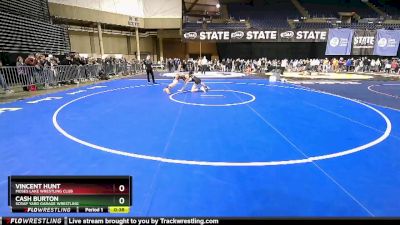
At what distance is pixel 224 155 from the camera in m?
5.50

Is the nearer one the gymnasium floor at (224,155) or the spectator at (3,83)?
the gymnasium floor at (224,155)

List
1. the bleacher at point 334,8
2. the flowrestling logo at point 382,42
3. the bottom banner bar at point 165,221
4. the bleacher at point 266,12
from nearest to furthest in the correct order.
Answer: the bottom banner bar at point 165,221
the flowrestling logo at point 382,42
the bleacher at point 266,12
the bleacher at point 334,8

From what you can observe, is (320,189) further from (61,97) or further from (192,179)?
(61,97)

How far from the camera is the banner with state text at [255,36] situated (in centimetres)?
3325

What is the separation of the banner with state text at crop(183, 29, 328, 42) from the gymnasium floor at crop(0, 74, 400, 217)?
82.0 ft

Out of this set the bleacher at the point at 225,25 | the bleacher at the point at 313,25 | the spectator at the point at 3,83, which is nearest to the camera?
the spectator at the point at 3,83

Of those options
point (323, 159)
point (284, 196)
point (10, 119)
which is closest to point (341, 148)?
point (323, 159)

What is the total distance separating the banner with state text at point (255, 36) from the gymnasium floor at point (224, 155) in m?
25.0

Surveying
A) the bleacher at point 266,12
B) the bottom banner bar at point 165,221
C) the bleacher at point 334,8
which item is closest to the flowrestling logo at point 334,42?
the bleacher at point 266,12

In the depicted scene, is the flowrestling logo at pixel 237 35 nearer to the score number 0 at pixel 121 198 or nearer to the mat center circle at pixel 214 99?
the mat center circle at pixel 214 99

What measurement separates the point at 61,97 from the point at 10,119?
15.7 ft
